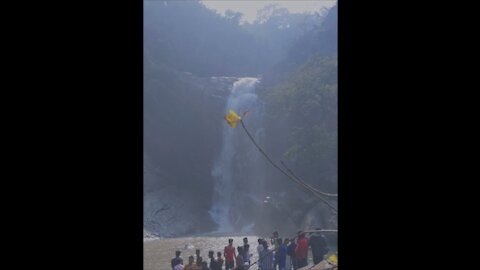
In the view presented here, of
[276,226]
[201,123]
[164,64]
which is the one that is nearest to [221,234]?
[276,226]

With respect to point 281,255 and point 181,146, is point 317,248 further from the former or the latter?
point 181,146

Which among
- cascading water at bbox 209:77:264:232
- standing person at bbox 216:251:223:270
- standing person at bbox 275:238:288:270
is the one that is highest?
cascading water at bbox 209:77:264:232

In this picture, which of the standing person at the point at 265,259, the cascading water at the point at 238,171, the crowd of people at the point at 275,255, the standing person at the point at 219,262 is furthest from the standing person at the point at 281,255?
the cascading water at the point at 238,171

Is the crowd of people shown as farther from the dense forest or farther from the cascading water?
the cascading water

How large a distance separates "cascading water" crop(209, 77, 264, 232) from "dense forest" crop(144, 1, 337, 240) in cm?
34

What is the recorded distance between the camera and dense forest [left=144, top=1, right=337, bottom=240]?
19281 mm

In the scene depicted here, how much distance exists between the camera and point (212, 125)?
75.4 feet

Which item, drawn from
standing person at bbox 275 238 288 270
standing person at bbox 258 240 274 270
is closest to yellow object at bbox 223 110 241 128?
standing person at bbox 258 240 274 270

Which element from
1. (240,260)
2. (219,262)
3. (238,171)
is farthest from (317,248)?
(238,171)
